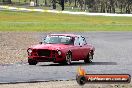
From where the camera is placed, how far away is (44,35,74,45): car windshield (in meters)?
22.0

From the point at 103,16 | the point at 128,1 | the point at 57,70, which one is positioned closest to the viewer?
the point at 57,70

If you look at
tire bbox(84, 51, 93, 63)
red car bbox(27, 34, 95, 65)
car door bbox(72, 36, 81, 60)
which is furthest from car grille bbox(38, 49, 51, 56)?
tire bbox(84, 51, 93, 63)

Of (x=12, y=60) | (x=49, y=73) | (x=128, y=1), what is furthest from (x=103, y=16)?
(x=128, y=1)

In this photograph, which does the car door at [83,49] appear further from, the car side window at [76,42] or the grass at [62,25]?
the grass at [62,25]

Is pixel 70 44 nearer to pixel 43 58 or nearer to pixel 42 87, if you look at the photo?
pixel 43 58

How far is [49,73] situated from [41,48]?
11.4 feet

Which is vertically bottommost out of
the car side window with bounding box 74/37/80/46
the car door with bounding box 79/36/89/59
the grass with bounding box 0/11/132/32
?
the grass with bounding box 0/11/132/32

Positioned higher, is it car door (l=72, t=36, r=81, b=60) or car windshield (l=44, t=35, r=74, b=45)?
car windshield (l=44, t=35, r=74, b=45)

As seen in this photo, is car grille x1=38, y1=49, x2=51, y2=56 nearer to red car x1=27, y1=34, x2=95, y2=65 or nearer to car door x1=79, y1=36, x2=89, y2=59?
red car x1=27, y1=34, x2=95, y2=65

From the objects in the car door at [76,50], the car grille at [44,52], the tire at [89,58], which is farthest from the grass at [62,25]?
the car grille at [44,52]

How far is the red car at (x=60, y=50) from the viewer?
68.4ft

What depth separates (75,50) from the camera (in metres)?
22.0

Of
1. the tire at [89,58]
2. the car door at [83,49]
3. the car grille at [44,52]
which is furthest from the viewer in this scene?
the tire at [89,58]

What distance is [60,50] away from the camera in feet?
68.5
